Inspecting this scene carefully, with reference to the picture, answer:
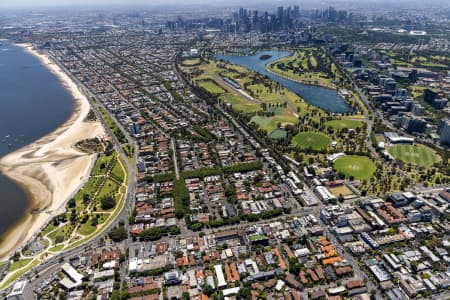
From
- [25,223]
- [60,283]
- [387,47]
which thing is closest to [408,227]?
[60,283]

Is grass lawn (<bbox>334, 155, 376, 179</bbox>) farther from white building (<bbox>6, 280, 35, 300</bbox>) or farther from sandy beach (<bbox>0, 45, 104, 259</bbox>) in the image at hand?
white building (<bbox>6, 280, 35, 300</bbox>)

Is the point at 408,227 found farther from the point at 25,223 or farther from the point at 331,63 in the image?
the point at 331,63

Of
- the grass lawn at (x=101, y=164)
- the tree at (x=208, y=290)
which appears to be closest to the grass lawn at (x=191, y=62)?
the grass lawn at (x=101, y=164)

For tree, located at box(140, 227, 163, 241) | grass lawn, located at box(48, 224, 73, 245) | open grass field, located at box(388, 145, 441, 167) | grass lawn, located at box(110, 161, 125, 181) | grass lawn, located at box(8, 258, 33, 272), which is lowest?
grass lawn, located at box(8, 258, 33, 272)

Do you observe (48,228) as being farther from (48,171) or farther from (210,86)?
(210,86)

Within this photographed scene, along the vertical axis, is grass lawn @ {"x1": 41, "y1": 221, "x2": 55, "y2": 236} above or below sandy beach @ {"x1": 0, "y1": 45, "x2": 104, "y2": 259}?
below

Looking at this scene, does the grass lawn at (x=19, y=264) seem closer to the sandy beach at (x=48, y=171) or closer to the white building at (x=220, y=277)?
the sandy beach at (x=48, y=171)

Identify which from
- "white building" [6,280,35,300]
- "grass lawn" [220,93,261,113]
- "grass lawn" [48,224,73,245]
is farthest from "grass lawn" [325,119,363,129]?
"white building" [6,280,35,300]
